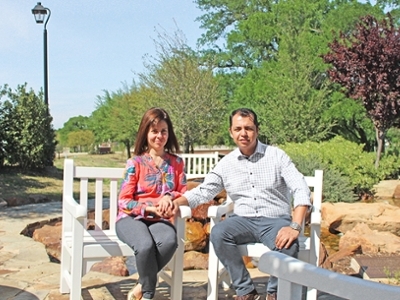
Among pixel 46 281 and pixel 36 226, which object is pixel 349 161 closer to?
pixel 36 226

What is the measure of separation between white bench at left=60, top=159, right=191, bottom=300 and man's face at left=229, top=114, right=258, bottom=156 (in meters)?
0.53

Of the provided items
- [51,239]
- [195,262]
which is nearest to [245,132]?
[195,262]

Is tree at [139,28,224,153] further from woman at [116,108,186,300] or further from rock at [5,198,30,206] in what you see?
woman at [116,108,186,300]

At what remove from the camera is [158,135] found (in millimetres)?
3154

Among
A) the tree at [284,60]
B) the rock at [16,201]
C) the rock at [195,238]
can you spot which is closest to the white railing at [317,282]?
the rock at [195,238]

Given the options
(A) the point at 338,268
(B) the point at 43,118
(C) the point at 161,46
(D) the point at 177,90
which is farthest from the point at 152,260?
(C) the point at 161,46

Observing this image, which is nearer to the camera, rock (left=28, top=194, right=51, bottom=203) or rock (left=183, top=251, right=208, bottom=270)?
rock (left=183, top=251, right=208, bottom=270)

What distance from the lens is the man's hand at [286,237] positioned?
2754 mm

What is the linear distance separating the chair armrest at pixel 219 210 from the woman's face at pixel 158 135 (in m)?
0.51

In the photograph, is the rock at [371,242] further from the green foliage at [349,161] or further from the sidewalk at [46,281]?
the green foliage at [349,161]

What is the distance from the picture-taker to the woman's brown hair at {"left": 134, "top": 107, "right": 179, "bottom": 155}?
3.16m

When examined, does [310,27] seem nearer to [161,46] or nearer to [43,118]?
[161,46]

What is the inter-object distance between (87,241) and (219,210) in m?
0.81

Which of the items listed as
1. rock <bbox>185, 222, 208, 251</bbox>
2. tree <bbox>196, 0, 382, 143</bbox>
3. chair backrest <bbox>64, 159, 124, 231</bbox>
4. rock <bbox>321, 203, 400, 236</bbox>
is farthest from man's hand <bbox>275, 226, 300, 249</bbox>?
tree <bbox>196, 0, 382, 143</bbox>
